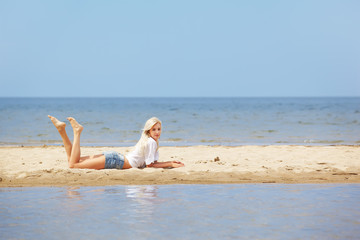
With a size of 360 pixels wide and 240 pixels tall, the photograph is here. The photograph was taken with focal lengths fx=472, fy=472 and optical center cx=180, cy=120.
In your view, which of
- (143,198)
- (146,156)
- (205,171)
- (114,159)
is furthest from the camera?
(205,171)

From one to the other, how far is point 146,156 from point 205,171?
1338 mm

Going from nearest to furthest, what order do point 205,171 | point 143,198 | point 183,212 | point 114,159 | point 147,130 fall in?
point 183,212, point 143,198, point 147,130, point 114,159, point 205,171

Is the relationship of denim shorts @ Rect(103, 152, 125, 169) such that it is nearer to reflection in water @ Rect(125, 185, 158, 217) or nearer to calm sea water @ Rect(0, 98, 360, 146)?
reflection in water @ Rect(125, 185, 158, 217)

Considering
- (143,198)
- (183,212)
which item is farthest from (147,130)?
(183,212)

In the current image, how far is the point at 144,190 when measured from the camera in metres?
8.52

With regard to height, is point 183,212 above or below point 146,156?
below

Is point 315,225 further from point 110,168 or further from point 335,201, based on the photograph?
point 110,168

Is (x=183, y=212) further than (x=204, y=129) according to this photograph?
No

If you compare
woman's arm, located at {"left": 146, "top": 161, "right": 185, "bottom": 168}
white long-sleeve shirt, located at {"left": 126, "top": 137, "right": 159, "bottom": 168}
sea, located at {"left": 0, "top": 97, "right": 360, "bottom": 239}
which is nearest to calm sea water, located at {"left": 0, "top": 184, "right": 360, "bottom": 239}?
sea, located at {"left": 0, "top": 97, "right": 360, "bottom": 239}

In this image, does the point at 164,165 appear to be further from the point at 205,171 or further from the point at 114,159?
the point at 114,159

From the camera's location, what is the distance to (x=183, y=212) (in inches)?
265

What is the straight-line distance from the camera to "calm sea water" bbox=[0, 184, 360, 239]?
5.65m

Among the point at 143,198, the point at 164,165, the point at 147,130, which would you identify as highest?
the point at 147,130

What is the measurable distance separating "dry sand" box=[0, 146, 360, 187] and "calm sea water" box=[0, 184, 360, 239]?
0.63 metres
